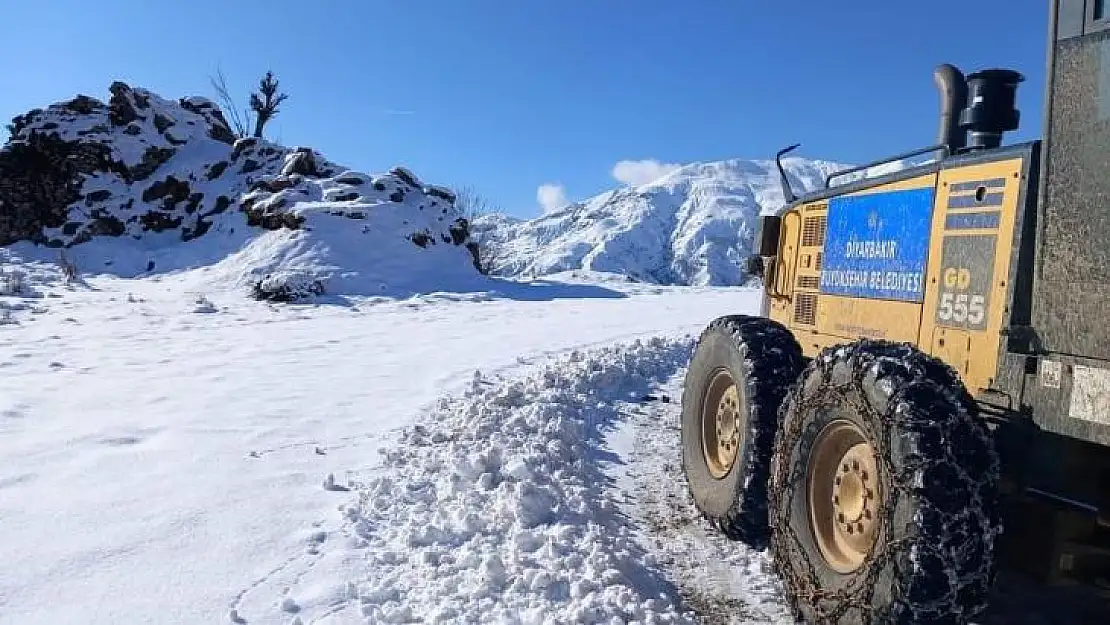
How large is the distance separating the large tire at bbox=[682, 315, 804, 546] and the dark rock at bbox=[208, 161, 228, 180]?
73.6 feet

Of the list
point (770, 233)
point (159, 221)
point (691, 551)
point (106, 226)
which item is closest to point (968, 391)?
point (691, 551)

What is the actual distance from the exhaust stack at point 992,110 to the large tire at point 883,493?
1.39 m

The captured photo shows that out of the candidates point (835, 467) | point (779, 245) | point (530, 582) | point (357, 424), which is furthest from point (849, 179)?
point (357, 424)

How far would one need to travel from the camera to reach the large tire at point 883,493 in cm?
237

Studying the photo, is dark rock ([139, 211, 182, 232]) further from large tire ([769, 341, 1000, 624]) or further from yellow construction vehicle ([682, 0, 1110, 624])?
large tire ([769, 341, 1000, 624])

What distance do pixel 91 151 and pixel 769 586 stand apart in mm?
26980

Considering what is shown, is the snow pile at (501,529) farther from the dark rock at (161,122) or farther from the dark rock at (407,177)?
the dark rock at (161,122)

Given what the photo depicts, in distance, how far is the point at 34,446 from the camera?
187 inches

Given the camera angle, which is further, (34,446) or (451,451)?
(451,451)

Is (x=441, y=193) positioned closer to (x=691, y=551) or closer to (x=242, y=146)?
(x=242, y=146)

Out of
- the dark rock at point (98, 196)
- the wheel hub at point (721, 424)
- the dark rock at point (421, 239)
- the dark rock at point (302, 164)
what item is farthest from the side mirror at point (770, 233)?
the dark rock at point (98, 196)

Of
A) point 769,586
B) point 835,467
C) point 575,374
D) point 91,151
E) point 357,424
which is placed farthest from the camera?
point 91,151

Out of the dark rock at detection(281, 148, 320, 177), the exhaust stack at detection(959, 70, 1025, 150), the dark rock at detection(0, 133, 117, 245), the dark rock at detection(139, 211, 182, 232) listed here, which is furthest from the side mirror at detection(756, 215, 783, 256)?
the dark rock at detection(0, 133, 117, 245)

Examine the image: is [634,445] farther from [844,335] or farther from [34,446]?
[34,446]
